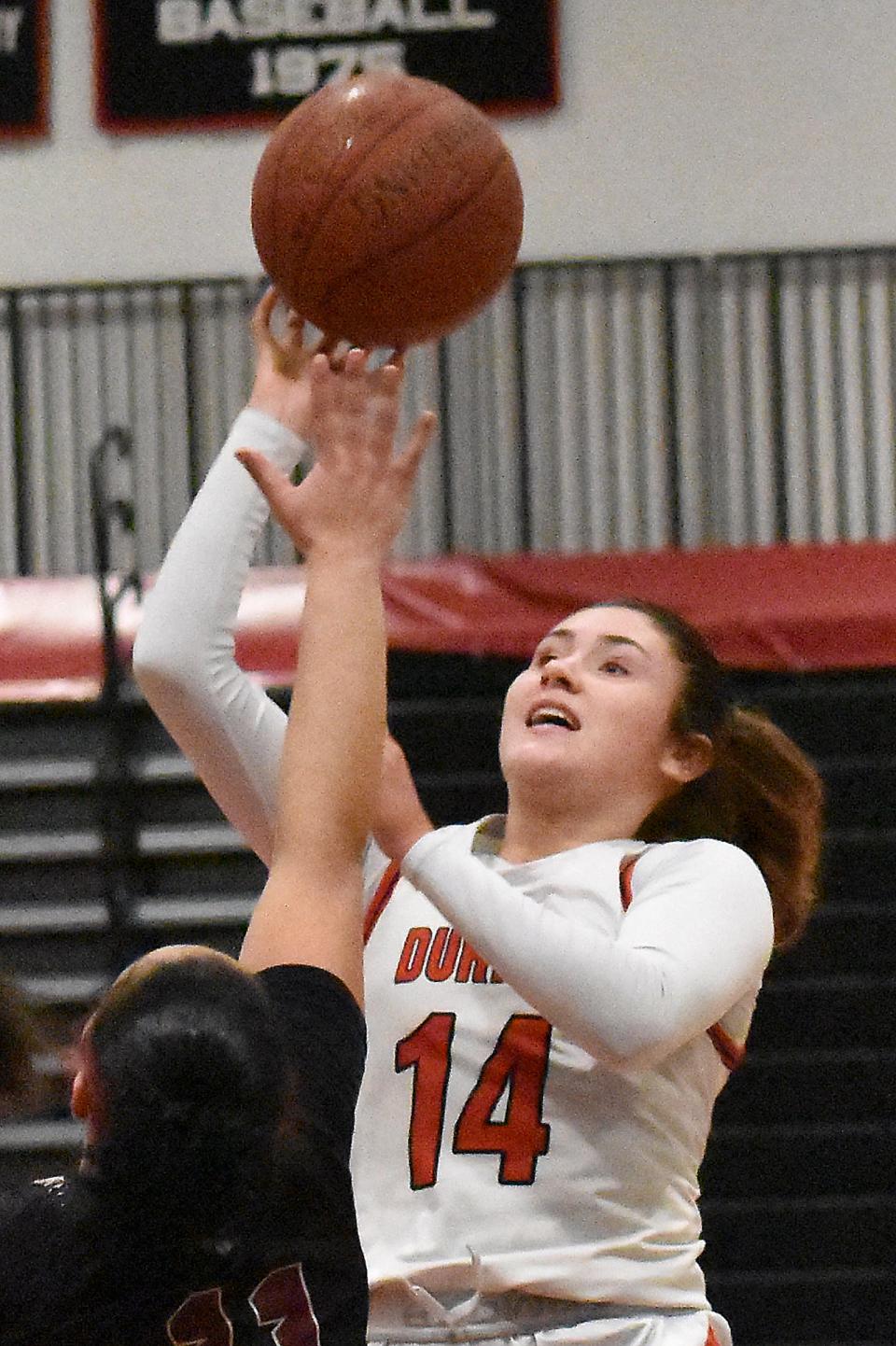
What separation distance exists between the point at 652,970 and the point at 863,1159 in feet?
12.5

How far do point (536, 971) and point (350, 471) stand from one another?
551mm

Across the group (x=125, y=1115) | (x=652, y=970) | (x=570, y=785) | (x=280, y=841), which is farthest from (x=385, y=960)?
(x=125, y=1115)

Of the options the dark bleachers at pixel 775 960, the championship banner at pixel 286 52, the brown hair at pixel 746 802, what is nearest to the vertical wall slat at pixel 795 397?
the championship banner at pixel 286 52

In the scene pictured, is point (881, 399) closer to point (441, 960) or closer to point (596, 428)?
point (596, 428)

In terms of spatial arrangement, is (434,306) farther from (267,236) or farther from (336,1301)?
(336,1301)

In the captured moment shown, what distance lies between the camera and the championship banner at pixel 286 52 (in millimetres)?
7137

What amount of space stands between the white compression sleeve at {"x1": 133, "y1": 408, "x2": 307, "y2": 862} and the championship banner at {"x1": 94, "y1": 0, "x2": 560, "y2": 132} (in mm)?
5462

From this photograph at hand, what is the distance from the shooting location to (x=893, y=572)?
19.9 feet

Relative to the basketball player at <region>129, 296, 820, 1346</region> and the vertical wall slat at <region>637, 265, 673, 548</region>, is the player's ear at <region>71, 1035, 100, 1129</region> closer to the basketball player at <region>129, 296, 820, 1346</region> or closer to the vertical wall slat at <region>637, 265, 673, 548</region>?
the basketball player at <region>129, 296, 820, 1346</region>

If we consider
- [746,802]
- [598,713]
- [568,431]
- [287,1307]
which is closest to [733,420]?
[568,431]

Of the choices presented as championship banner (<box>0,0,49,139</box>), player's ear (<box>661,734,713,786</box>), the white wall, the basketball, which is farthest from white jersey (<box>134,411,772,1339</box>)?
championship banner (<box>0,0,49,139</box>)

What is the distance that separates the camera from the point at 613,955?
1878mm

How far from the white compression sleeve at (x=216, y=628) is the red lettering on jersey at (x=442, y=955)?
0.94ft

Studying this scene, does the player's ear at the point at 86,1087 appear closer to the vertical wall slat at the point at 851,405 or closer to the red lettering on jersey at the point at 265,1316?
the red lettering on jersey at the point at 265,1316
